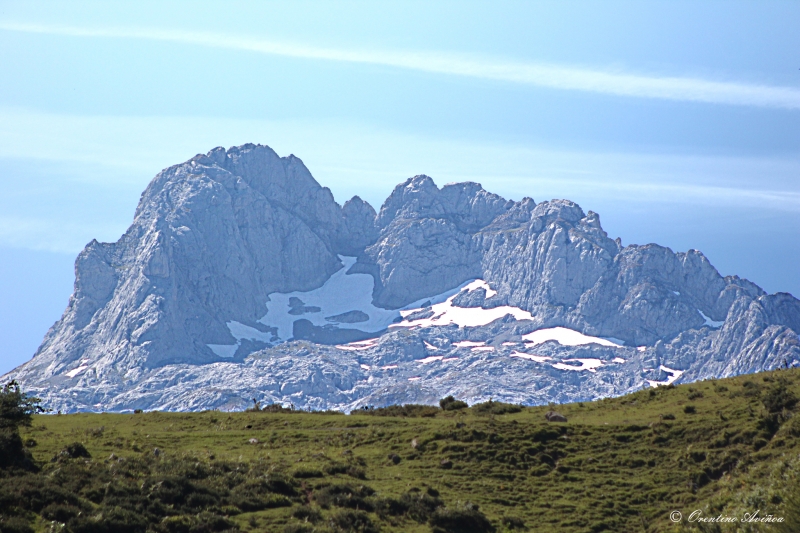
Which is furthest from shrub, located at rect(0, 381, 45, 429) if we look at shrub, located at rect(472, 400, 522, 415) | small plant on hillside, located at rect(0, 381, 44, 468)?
shrub, located at rect(472, 400, 522, 415)

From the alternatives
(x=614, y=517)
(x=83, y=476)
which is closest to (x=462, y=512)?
(x=614, y=517)

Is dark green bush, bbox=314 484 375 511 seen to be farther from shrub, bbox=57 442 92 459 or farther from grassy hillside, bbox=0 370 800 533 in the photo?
shrub, bbox=57 442 92 459

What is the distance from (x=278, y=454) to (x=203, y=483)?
9.38 m

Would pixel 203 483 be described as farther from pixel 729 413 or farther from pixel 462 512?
pixel 729 413

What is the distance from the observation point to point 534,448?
4709 cm

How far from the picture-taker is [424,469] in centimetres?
4434

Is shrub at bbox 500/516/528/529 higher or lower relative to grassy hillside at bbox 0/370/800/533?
Result: lower

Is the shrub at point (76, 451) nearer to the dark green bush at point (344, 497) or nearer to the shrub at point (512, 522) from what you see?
the dark green bush at point (344, 497)

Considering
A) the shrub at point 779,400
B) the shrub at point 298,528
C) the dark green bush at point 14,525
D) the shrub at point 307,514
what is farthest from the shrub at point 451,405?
the dark green bush at point 14,525

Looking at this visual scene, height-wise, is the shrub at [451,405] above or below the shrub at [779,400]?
below

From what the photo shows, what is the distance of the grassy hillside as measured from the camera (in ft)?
108

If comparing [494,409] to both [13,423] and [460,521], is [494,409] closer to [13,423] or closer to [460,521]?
[460,521]

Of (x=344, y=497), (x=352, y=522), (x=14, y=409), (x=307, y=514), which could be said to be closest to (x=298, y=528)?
(x=307, y=514)

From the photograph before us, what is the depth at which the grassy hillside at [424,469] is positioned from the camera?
32.9 m
